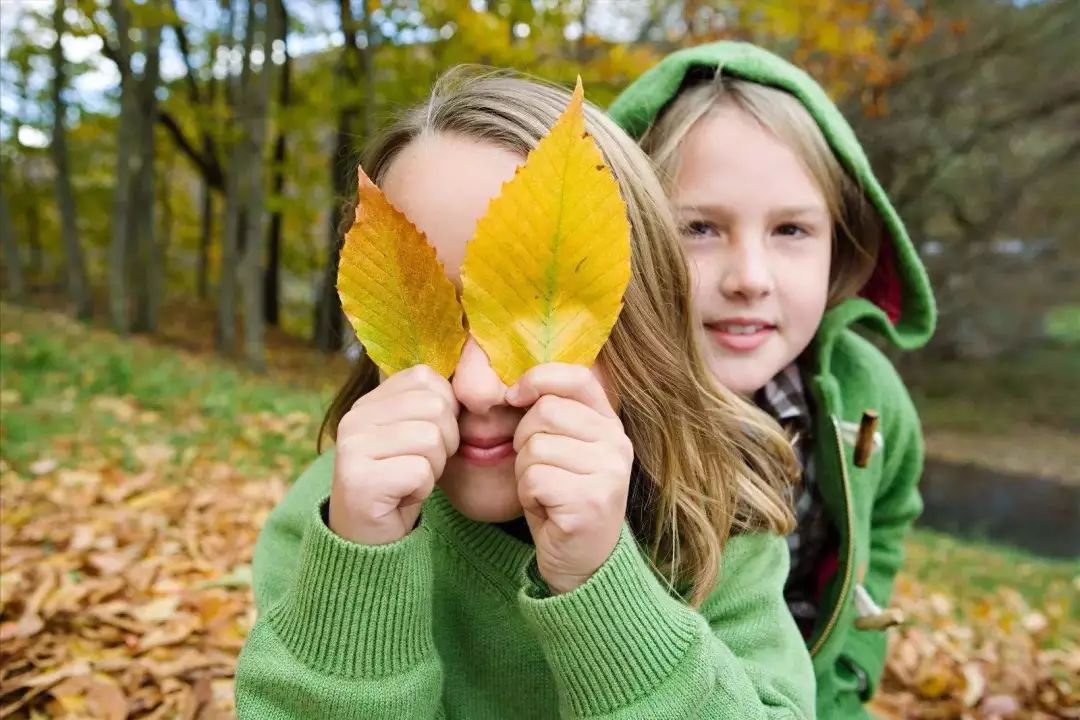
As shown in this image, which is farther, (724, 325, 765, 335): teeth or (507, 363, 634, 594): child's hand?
(724, 325, 765, 335): teeth

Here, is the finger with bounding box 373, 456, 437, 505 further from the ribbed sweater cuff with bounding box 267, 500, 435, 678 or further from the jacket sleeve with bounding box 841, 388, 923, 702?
the jacket sleeve with bounding box 841, 388, 923, 702

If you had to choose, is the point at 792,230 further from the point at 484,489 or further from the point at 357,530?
the point at 357,530

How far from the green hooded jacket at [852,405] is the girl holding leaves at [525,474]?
14.8 inches

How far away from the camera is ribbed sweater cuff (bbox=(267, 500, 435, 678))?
37.2 inches

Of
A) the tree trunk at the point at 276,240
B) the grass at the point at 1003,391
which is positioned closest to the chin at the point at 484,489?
the tree trunk at the point at 276,240

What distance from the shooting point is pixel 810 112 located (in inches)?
62.9

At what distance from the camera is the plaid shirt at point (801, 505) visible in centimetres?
167

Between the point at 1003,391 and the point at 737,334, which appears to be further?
the point at 1003,391

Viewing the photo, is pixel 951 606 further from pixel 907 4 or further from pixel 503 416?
pixel 907 4

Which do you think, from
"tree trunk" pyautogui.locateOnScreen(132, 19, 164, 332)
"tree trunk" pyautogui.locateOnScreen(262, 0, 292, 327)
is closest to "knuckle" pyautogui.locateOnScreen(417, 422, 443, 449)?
"tree trunk" pyautogui.locateOnScreen(132, 19, 164, 332)

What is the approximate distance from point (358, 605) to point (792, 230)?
41.2 inches

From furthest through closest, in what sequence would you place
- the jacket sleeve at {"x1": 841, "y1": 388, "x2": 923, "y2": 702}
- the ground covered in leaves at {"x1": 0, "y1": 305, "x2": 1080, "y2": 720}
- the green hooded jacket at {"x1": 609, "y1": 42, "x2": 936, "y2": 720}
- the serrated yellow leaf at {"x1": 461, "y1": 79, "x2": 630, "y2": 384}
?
the jacket sleeve at {"x1": 841, "y1": 388, "x2": 923, "y2": 702}, the ground covered in leaves at {"x1": 0, "y1": 305, "x2": 1080, "y2": 720}, the green hooded jacket at {"x1": 609, "y1": 42, "x2": 936, "y2": 720}, the serrated yellow leaf at {"x1": 461, "y1": 79, "x2": 630, "y2": 384}

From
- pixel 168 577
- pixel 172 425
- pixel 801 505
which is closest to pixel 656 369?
pixel 801 505

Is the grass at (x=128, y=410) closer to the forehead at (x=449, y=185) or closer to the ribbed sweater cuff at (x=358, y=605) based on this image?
the ribbed sweater cuff at (x=358, y=605)
